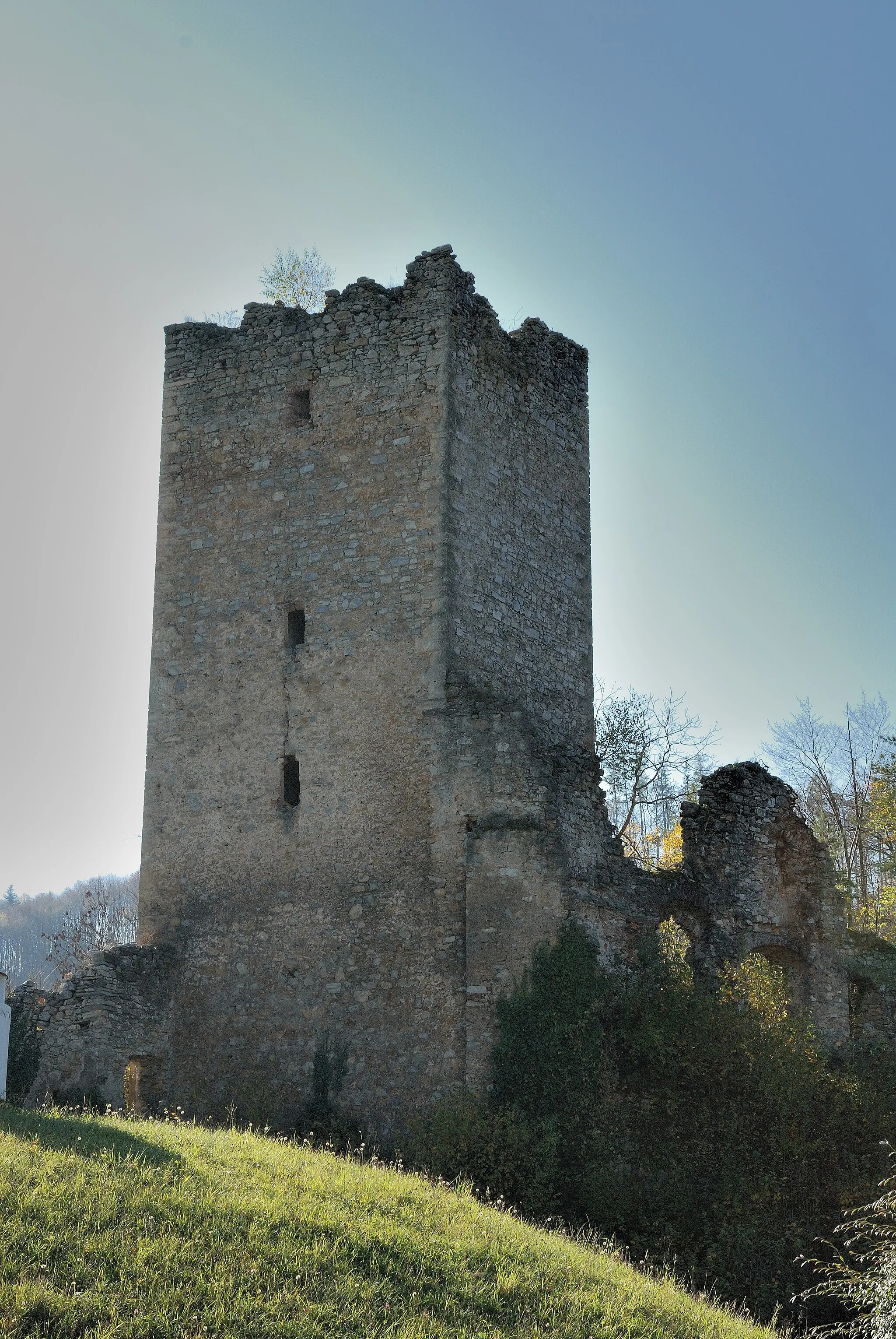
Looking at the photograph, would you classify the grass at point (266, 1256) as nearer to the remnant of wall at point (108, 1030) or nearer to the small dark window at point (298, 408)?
the remnant of wall at point (108, 1030)

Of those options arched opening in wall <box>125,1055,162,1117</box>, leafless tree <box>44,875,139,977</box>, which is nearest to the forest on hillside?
leafless tree <box>44,875,139,977</box>

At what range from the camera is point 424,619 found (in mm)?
15039

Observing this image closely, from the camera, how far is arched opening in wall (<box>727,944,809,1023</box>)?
47.5 ft

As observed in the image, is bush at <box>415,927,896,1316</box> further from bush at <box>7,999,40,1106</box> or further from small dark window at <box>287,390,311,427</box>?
small dark window at <box>287,390,311,427</box>

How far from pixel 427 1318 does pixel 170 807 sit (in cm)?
907

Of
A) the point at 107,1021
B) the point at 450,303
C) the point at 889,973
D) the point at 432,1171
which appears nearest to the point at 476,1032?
the point at 432,1171

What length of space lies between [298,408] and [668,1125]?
9379 millimetres

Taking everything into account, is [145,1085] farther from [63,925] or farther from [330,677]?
[63,925]

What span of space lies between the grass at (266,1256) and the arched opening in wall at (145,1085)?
385 cm

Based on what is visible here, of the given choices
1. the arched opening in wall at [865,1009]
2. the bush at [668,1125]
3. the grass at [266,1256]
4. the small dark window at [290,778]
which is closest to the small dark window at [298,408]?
the small dark window at [290,778]

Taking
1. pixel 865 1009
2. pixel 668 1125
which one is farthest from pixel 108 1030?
pixel 865 1009

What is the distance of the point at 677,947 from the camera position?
14.9 meters

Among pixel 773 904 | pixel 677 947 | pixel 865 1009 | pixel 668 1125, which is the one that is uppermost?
pixel 773 904

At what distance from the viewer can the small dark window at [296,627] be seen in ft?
52.4
